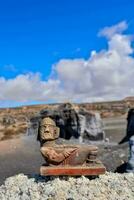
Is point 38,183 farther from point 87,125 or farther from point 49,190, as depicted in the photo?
point 87,125

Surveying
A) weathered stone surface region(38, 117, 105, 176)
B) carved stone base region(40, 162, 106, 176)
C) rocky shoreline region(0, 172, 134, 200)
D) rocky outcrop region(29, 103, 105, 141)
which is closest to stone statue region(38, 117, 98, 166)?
weathered stone surface region(38, 117, 105, 176)

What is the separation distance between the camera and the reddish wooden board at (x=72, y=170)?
11852mm

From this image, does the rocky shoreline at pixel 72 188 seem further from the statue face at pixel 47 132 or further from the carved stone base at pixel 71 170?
the statue face at pixel 47 132

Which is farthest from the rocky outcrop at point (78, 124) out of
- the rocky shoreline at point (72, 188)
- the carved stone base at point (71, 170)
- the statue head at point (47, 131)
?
the carved stone base at point (71, 170)

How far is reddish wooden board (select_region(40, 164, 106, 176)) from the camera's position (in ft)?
38.9

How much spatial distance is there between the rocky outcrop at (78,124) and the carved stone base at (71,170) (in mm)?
32364

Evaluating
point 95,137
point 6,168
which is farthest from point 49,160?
point 95,137

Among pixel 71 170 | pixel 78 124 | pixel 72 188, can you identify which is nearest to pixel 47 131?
pixel 71 170

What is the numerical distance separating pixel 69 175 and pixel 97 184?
2.49ft

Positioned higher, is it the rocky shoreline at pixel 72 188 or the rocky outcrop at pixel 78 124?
the rocky outcrop at pixel 78 124

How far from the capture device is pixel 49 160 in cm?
1199

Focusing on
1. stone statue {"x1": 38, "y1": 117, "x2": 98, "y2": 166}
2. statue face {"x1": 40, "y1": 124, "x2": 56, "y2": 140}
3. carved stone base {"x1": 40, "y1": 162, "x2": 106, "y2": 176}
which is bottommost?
carved stone base {"x1": 40, "y1": 162, "x2": 106, "y2": 176}

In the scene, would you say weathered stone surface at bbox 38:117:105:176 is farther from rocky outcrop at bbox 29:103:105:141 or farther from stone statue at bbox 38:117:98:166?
rocky outcrop at bbox 29:103:105:141

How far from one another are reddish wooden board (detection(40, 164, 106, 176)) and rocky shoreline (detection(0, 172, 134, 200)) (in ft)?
0.44
